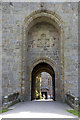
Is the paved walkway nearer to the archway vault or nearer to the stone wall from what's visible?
the stone wall

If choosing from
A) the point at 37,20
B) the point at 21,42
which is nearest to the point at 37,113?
the point at 21,42

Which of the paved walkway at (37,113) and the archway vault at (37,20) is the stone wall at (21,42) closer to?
the archway vault at (37,20)

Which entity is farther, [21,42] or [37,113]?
[21,42]

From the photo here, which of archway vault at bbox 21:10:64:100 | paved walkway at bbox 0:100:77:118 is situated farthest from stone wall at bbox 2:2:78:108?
paved walkway at bbox 0:100:77:118

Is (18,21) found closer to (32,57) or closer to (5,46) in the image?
(5,46)

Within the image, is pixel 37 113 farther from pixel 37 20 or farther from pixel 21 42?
pixel 37 20

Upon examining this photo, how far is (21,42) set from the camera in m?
10.9

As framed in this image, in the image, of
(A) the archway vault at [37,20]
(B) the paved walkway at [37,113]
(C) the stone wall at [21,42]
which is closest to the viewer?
(B) the paved walkway at [37,113]

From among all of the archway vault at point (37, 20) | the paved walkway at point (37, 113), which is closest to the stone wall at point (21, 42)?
the archway vault at point (37, 20)

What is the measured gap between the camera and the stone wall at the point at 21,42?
34.1 ft

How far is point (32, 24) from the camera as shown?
38.8ft

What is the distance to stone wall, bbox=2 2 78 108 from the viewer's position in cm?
1039

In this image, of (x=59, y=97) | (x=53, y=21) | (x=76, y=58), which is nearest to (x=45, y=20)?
(x=53, y=21)

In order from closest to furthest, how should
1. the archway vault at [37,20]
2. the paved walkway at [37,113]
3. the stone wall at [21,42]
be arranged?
the paved walkway at [37,113] → the stone wall at [21,42] → the archway vault at [37,20]
